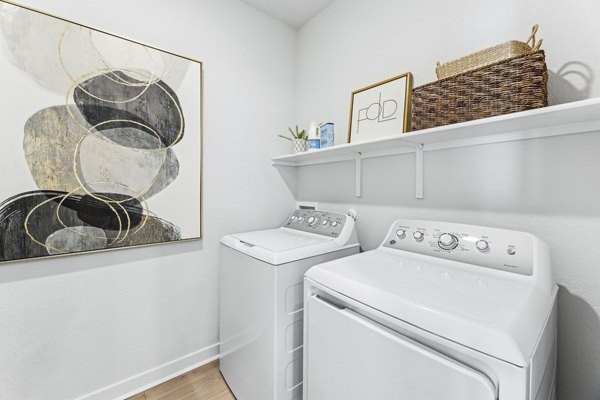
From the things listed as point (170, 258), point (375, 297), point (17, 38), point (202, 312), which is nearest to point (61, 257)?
point (170, 258)

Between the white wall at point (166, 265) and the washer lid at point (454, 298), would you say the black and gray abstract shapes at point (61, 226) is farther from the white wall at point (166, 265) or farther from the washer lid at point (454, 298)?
the washer lid at point (454, 298)

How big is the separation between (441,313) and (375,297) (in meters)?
0.19

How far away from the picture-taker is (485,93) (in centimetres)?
96

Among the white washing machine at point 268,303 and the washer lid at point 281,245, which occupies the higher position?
the washer lid at point 281,245

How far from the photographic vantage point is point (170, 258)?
5.17 ft

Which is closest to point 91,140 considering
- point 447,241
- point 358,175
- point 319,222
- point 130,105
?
point 130,105

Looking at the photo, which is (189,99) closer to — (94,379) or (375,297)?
(375,297)

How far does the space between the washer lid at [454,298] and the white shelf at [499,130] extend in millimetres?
547

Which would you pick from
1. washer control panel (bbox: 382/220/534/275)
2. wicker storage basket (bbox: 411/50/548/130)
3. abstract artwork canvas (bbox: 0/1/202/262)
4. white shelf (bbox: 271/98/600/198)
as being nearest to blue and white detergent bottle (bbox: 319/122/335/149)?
white shelf (bbox: 271/98/600/198)

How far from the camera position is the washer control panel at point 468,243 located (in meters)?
0.92

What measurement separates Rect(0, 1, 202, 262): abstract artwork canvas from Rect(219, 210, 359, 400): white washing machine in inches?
20.3

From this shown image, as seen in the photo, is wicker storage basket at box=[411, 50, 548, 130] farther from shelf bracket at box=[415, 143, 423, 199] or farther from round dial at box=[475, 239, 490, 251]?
round dial at box=[475, 239, 490, 251]

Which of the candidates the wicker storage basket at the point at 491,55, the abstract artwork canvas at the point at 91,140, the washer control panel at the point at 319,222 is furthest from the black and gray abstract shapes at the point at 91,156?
the wicker storage basket at the point at 491,55

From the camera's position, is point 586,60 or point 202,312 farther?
point 202,312
